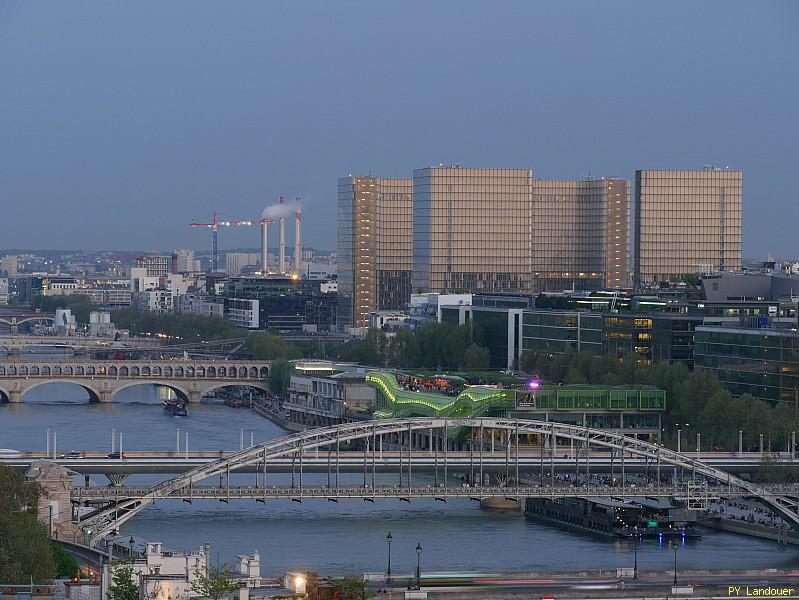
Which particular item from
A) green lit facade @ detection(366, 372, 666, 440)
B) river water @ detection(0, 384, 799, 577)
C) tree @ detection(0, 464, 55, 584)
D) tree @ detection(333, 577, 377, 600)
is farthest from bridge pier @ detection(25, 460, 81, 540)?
green lit facade @ detection(366, 372, 666, 440)

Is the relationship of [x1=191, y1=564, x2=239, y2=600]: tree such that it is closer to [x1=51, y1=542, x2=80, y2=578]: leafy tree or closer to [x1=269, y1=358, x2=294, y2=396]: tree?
[x1=51, y1=542, x2=80, y2=578]: leafy tree

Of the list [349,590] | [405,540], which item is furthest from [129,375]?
[349,590]

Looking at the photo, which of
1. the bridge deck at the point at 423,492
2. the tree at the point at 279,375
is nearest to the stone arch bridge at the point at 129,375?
the tree at the point at 279,375

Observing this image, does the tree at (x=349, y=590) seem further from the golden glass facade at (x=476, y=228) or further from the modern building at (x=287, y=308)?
the modern building at (x=287, y=308)

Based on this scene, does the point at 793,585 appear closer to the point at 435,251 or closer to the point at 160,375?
the point at 160,375

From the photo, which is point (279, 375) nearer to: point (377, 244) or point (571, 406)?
point (377, 244)

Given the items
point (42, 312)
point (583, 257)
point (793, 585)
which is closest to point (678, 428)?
point (793, 585)

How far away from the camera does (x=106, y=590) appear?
28.2 meters

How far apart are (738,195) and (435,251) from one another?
46.0 feet

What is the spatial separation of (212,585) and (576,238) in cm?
9228

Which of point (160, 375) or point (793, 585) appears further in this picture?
point (160, 375)

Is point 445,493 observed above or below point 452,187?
below

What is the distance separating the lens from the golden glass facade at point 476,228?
11494 cm

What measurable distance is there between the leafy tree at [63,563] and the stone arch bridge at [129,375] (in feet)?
184
